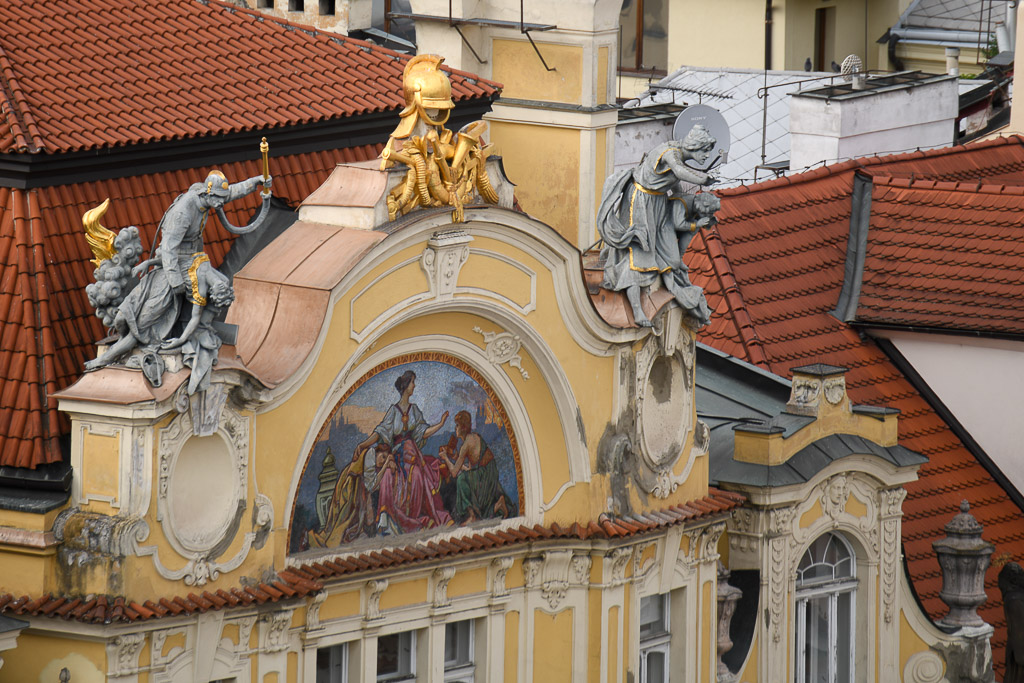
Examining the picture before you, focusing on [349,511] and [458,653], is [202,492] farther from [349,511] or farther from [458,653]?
[458,653]

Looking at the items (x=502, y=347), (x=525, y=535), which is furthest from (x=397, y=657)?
(x=502, y=347)

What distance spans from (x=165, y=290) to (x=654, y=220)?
7998mm

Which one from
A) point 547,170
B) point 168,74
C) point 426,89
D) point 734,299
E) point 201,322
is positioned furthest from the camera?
point 547,170

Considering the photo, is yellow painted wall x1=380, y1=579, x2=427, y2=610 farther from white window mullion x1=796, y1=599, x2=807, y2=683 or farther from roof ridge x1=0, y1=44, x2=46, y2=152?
white window mullion x1=796, y1=599, x2=807, y2=683

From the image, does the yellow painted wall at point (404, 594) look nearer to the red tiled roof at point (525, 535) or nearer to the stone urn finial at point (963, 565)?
the red tiled roof at point (525, 535)

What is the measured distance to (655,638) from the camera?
Answer: 3625 centimetres

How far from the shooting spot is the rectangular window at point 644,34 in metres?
72.9

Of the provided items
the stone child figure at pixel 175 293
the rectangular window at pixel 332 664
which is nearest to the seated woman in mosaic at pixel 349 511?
the rectangular window at pixel 332 664

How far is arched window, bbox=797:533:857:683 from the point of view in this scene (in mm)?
38688

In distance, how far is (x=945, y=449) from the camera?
145 ft

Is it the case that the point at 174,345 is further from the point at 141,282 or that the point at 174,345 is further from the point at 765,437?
the point at 765,437

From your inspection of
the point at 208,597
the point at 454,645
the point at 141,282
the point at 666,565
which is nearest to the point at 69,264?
the point at 141,282

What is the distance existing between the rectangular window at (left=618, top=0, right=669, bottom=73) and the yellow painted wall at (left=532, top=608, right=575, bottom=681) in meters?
39.2

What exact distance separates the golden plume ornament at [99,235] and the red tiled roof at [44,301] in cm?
137
